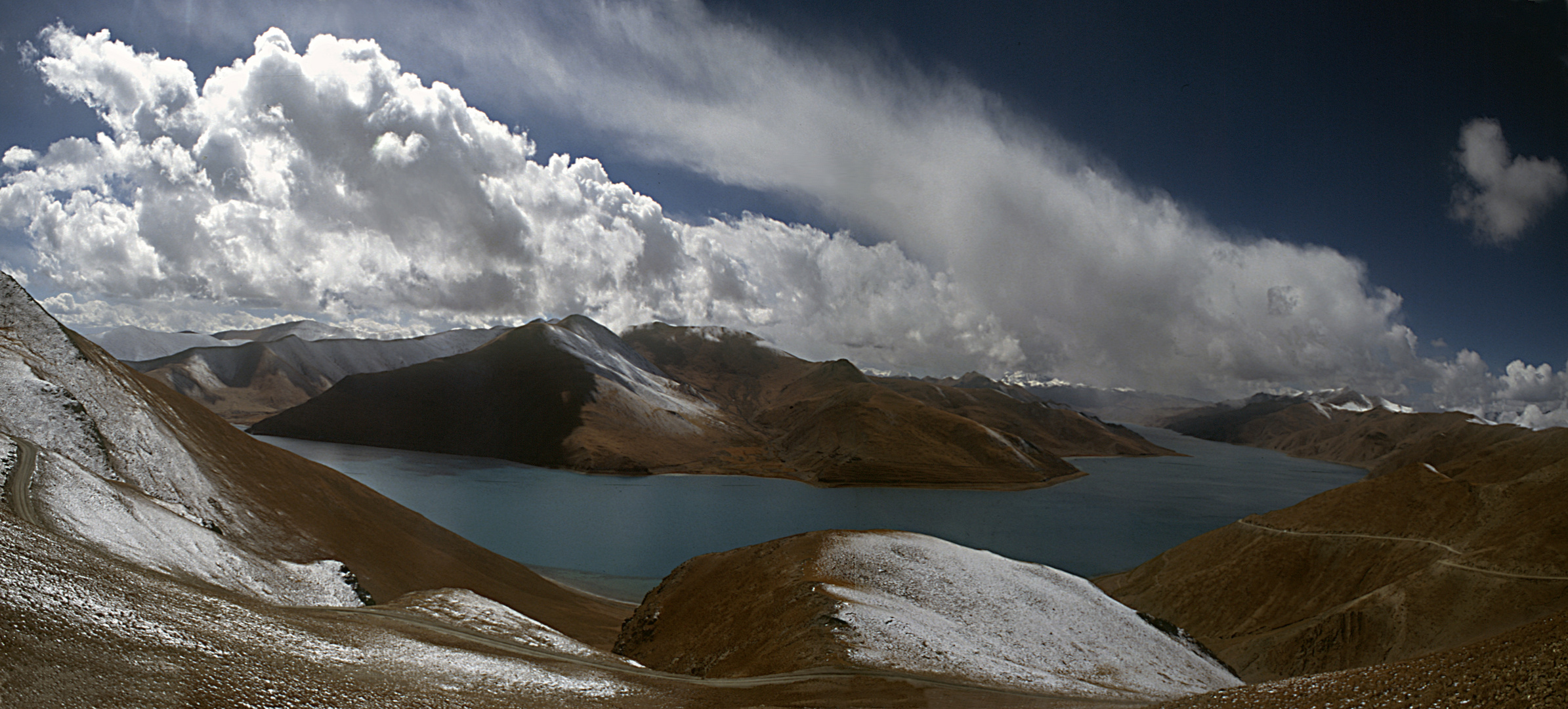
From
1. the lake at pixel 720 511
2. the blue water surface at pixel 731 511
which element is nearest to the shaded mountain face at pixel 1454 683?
the lake at pixel 720 511

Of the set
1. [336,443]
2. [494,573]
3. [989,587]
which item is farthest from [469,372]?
[989,587]

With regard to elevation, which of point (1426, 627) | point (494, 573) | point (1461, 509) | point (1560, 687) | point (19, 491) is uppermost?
point (1461, 509)

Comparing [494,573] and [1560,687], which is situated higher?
[1560,687]

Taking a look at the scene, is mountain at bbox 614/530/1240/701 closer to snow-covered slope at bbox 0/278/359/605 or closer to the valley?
the valley

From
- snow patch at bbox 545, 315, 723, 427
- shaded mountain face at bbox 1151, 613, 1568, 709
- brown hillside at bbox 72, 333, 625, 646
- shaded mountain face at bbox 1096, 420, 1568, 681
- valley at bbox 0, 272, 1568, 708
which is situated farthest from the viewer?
snow patch at bbox 545, 315, 723, 427

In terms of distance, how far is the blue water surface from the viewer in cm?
5988

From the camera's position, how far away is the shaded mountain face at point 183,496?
12.5 metres

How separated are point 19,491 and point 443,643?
8.52 meters

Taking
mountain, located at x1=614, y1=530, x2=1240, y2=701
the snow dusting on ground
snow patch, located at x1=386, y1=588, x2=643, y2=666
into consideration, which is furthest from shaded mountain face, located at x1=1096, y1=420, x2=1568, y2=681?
snow patch, located at x1=386, y1=588, x2=643, y2=666

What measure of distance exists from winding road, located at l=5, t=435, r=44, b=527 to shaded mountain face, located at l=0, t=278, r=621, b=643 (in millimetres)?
36

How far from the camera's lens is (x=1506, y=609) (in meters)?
28.2

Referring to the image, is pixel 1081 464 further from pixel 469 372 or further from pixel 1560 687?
pixel 1560 687

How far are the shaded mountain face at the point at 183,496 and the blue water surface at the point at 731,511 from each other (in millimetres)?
22909

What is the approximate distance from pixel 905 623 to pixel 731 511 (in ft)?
217
